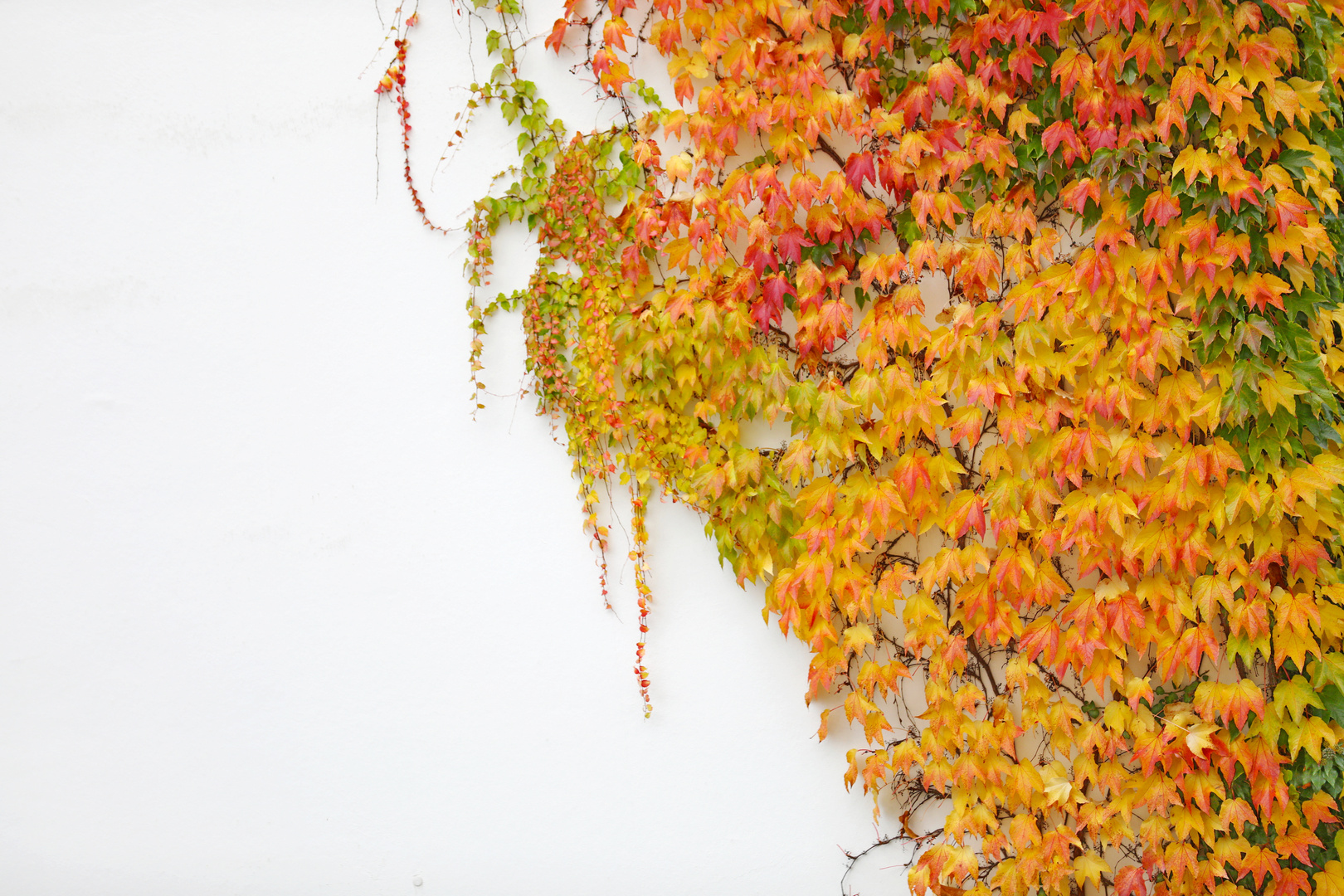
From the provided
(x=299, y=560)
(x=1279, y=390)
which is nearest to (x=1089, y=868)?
(x=1279, y=390)

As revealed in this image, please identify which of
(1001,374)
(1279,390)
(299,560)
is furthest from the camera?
(299,560)

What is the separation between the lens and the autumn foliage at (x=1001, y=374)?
195cm

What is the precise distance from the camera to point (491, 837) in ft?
8.01

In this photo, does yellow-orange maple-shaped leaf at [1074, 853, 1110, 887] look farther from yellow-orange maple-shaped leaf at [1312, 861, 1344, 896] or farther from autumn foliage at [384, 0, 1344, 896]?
yellow-orange maple-shaped leaf at [1312, 861, 1344, 896]

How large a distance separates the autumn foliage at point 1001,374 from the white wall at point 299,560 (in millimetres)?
280

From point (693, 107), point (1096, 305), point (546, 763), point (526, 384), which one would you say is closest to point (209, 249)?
point (526, 384)

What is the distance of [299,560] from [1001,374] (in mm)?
2215

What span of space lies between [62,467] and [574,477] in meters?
1.78

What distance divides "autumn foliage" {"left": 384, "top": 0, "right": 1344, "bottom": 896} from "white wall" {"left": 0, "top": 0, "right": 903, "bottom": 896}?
0.28 meters

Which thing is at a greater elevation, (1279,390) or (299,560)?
(299,560)

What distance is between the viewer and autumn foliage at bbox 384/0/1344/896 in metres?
1.95

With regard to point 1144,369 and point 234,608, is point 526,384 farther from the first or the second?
point 1144,369

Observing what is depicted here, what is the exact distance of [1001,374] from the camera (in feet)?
6.90

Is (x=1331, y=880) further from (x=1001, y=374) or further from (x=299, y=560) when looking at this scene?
(x=299, y=560)
